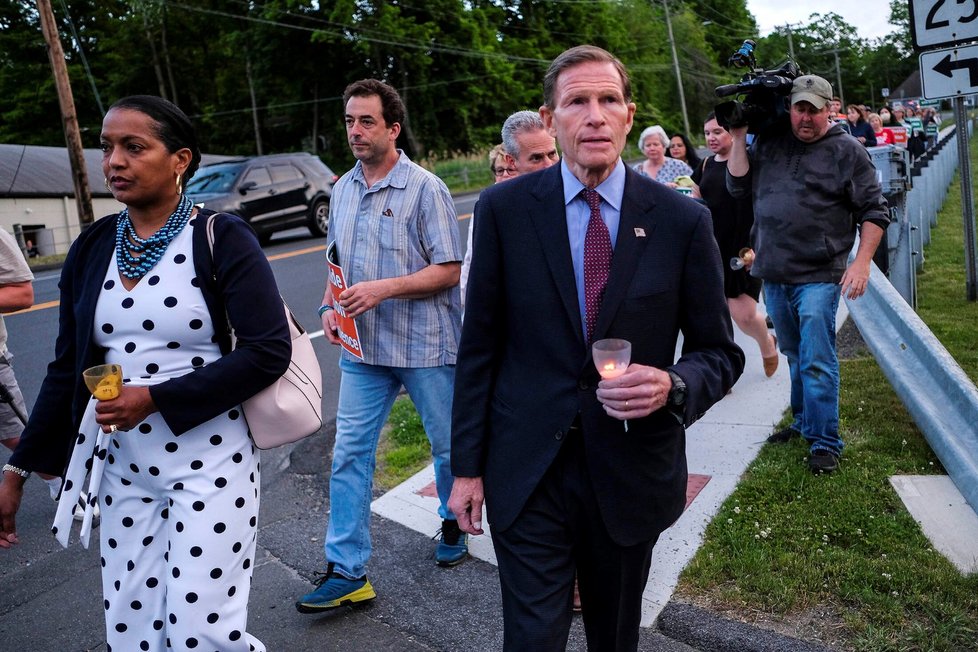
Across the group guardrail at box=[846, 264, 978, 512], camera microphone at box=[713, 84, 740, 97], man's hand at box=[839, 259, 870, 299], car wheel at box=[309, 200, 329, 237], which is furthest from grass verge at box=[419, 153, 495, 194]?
man's hand at box=[839, 259, 870, 299]

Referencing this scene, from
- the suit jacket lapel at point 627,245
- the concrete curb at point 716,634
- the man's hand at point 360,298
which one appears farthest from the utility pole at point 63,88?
the suit jacket lapel at point 627,245

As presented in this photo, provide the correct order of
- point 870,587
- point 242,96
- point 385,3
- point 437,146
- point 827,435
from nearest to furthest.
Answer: point 870,587, point 827,435, point 385,3, point 437,146, point 242,96

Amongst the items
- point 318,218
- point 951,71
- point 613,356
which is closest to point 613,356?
point 613,356

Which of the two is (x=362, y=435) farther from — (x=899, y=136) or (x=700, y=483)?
(x=899, y=136)

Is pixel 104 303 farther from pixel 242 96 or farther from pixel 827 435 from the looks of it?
A: pixel 242 96

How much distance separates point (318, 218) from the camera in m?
19.9

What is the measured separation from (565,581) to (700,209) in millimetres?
1076

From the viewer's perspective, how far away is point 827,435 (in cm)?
476

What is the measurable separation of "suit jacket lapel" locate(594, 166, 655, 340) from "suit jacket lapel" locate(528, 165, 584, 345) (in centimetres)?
8

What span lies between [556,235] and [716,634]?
6.12 ft

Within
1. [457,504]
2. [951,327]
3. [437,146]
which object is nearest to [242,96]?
[437,146]

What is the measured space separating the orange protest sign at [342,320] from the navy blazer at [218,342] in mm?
1180

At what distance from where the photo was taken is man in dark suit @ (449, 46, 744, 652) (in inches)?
89.8

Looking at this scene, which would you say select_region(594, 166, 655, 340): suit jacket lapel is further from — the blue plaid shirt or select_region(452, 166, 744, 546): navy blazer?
the blue plaid shirt
